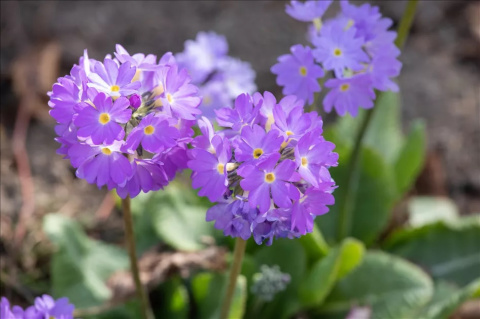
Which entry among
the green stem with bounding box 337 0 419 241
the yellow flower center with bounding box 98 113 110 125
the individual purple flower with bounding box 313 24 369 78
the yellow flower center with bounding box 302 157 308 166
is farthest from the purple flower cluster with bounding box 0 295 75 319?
the green stem with bounding box 337 0 419 241

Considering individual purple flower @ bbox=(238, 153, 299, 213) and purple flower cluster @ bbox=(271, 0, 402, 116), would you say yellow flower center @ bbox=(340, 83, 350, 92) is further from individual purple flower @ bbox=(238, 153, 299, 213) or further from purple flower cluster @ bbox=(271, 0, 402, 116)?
individual purple flower @ bbox=(238, 153, 299, 213)

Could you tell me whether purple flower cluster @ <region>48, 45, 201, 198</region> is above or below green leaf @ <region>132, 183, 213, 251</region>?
below

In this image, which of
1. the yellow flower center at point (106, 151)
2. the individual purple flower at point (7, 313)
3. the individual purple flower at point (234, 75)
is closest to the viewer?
the yellow flower center at point (106, 151)

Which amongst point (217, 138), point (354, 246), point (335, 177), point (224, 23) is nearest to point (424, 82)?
point (224, 23)

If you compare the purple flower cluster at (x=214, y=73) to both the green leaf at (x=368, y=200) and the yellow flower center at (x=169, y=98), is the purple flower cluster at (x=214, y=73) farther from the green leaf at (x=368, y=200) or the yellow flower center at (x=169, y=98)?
the yellow flower center at (x=169, y=98)

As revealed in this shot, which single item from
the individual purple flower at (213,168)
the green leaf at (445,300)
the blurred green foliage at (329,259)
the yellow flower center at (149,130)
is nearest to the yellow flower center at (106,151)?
the yellow flower center at (149,130)

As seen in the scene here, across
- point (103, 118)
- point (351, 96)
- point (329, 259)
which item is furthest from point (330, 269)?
point (103, 118)
